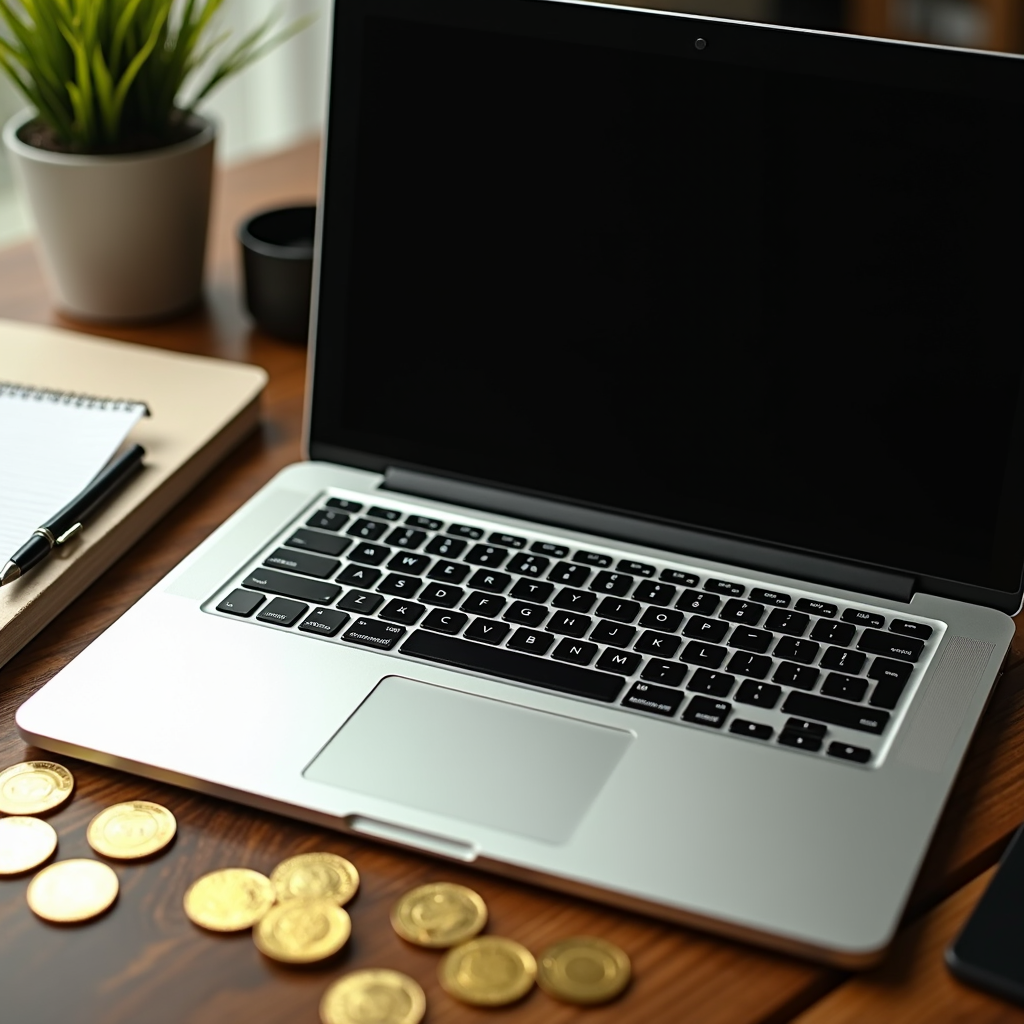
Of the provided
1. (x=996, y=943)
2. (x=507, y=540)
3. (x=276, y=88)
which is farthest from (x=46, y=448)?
(x=276, y=88)

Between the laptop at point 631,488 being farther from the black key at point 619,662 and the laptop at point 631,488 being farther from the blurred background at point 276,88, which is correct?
the blurred background at point 276,88

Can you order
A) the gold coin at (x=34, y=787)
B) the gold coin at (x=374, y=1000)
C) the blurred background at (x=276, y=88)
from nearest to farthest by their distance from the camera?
the gold coin at (x=374, y=1000)
the gold coin at (x=34, y=787)
the blurred background at (x=276, y=88)

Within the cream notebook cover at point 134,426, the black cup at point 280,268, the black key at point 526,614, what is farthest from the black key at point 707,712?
the black cup at point 280,268

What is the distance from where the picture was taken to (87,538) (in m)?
0.78

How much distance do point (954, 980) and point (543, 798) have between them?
0.19 meters

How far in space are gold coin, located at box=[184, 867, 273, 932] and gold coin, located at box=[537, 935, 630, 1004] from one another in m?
0.12

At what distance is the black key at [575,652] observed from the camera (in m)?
0.67

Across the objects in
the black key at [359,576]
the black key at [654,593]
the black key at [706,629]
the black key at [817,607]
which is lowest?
the black key at [359,576]

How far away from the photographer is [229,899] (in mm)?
560

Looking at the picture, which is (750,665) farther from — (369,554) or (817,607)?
(369,554)

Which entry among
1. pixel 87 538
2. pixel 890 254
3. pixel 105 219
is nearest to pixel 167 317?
pixel 105 219

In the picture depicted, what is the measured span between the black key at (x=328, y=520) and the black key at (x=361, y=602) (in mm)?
68

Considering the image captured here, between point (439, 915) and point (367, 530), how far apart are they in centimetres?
28

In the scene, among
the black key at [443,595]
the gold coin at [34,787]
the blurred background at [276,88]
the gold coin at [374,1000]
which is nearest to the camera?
the gold coin at [374,1000]
